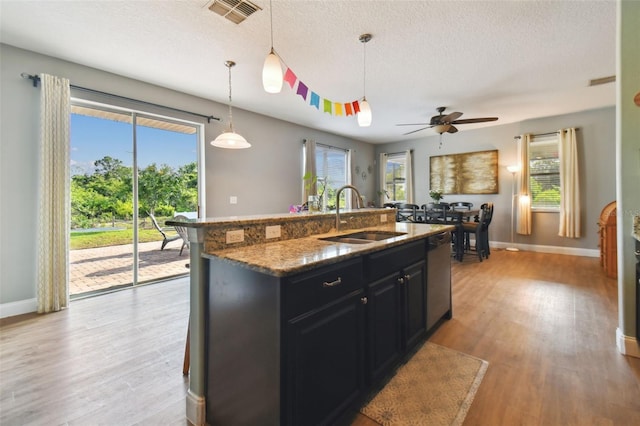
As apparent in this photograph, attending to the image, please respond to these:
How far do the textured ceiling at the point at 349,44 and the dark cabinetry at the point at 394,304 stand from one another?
2067 mm

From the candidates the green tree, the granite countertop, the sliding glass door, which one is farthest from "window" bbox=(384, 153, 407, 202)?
the granite countertop

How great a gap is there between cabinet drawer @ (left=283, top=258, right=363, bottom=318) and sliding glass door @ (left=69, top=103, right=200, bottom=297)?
138 inches

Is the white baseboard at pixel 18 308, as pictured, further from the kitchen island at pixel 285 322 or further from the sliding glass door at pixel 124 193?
→ the kitchen island at pixel 285 322

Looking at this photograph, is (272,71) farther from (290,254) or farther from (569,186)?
(569,186)

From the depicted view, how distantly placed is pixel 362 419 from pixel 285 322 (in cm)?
85

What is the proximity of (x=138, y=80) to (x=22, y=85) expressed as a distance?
113 cm

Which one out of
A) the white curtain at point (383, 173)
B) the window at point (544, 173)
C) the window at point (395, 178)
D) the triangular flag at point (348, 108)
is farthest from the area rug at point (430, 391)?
the white curtain at point (383, 173)

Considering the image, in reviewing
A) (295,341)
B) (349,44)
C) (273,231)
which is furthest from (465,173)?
(295,341)

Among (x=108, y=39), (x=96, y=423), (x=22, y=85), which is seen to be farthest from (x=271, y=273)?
(x=22, y=85)

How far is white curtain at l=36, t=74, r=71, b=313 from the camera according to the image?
2.95m

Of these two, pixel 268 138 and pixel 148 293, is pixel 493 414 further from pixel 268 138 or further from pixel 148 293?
pixel 268 138

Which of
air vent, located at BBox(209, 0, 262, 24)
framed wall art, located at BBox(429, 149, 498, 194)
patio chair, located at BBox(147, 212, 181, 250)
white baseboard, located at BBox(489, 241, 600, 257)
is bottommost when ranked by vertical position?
white baseboard, located at BBox(489, 241, 600, 257)

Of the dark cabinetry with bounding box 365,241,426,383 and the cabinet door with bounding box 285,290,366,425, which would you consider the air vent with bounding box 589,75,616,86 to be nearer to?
the dark cabinetry with bounding box 365,241,426,383

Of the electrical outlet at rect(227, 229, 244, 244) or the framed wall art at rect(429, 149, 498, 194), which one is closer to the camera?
the electrical outlet at rect(227, 229, 244, 244)
